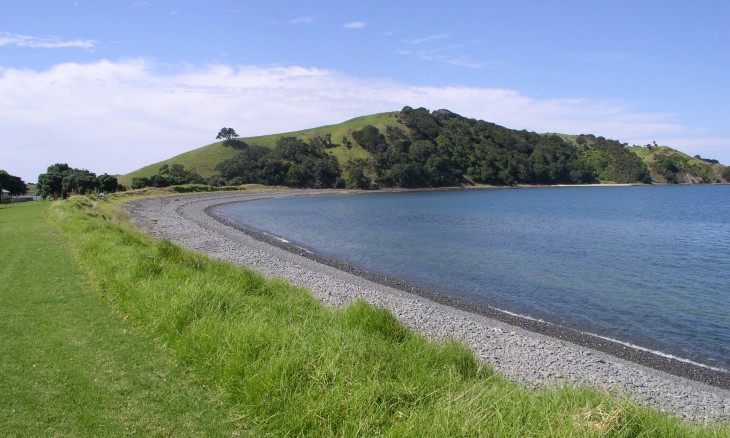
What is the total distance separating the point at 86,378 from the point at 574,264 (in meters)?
26.4

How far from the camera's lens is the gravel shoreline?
1118 centimetres

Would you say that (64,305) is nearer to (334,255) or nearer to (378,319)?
(378,319)

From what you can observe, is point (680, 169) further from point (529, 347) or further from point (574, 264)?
point (529, 347)

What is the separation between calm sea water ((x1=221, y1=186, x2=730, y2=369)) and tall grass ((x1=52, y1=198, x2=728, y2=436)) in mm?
10444

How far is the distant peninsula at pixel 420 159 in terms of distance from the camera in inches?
5049

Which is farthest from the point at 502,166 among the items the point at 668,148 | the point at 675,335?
the point at 675,335

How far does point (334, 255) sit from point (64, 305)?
70.3ft

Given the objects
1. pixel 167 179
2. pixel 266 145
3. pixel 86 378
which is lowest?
pixel 86 378

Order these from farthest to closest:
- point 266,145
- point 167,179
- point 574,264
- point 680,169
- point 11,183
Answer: point 680,169 → point 266,145 → point 167,179 → point 11,183 → point 574,264

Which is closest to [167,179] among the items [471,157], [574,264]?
[574,264]

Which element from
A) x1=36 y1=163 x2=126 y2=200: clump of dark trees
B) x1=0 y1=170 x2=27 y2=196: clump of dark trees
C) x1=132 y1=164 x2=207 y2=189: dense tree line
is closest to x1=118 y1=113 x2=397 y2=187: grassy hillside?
x1=132 y1=164 x2=207 y2=189: dense tree line

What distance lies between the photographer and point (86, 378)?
6.87 m

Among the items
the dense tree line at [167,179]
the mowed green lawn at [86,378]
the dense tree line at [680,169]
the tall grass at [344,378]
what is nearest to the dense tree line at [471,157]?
the dense tree line at [680,169]

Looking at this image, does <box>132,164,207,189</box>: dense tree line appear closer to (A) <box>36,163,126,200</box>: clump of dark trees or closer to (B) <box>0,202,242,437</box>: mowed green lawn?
(A) <box>36,163,126,200</box>: clump of dark trees
